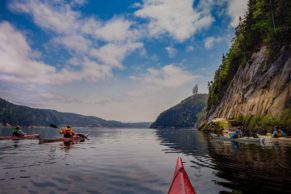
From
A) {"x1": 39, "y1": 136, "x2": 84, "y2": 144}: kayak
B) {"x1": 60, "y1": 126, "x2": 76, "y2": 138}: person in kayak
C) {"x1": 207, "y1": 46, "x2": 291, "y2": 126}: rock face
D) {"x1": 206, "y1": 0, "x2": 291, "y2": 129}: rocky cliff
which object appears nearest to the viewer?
{"x1": 39, "y1": 136, "x2": 84, "y2": 144}: kayak

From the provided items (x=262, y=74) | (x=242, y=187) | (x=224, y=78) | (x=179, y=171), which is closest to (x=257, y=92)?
(x=262, y=74)

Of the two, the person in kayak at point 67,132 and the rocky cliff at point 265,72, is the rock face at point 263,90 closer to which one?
the rocky cliff at point 265,72

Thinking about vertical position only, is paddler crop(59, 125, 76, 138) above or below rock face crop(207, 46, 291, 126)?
below

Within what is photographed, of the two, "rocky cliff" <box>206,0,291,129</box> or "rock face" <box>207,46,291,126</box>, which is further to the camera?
"rocky cliff" <box>206,0,291,129</box>

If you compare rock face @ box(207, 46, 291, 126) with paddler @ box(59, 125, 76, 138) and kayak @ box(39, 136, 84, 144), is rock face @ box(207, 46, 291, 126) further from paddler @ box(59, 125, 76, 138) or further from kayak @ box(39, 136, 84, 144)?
paddler @ box(59, 125, 76, 138)

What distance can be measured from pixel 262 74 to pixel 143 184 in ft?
144

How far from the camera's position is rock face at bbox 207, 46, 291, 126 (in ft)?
117

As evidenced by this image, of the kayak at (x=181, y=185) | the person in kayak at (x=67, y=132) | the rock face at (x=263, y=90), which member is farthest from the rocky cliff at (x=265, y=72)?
the kayak at (x=181, y=185)

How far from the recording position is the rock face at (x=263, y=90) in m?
35.8

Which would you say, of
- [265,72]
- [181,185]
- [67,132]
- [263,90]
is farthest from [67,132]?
[265,72]

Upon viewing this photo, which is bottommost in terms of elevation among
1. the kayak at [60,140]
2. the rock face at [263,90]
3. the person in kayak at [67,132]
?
the kayak at [60,140]

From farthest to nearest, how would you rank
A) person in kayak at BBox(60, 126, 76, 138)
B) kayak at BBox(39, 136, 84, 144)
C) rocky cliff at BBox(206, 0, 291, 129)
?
1. rocky cliff at BBox(206, 0, 291, 129)
2. person in kayak at BBox(60, 126, 76, 138)
3. kayak at BBox(39, 136, 84, 144)

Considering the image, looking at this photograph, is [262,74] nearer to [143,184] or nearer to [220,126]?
[220,126]

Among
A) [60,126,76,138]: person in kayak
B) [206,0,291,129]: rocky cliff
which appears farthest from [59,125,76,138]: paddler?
[206,0,291,129]: rocky cliff
